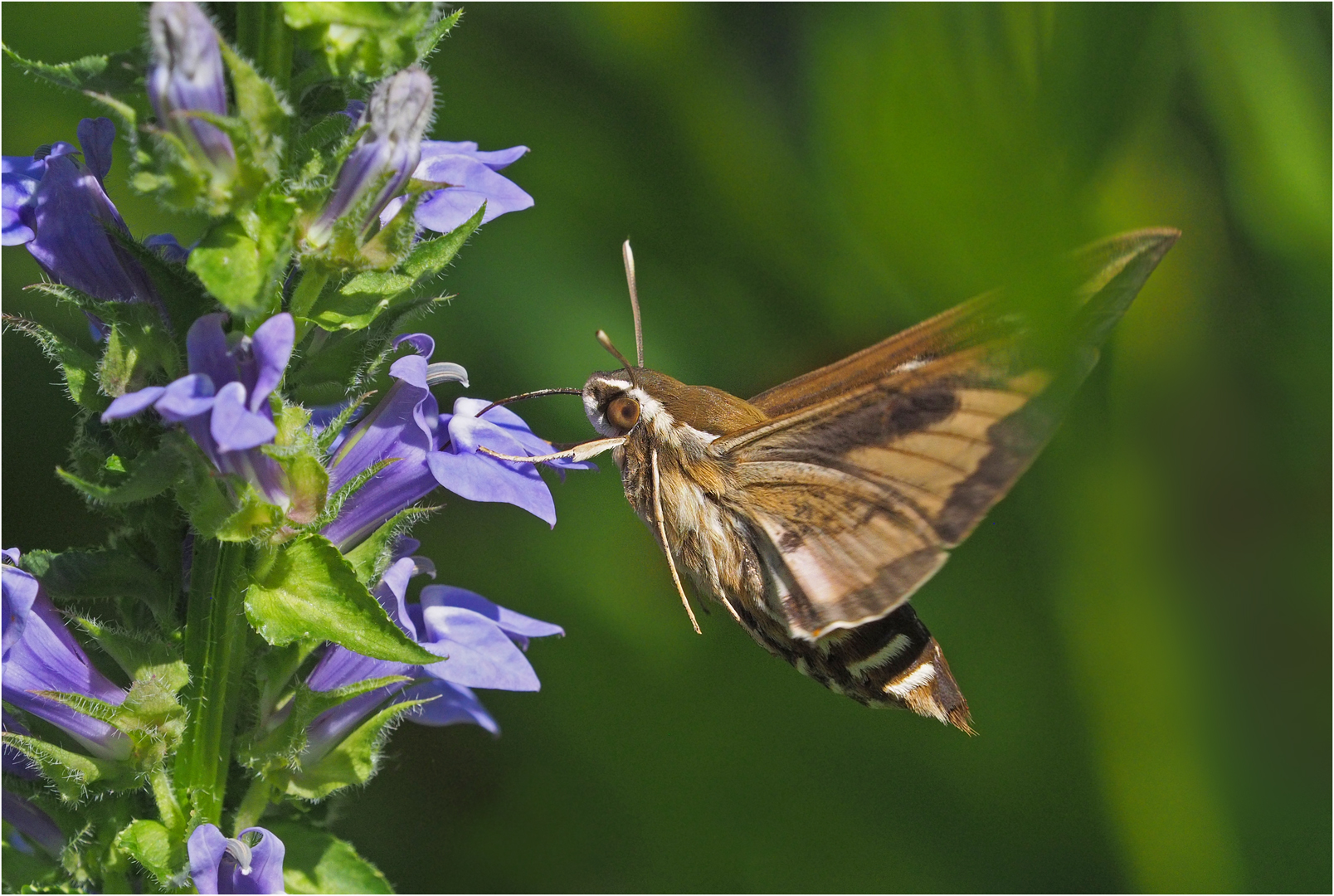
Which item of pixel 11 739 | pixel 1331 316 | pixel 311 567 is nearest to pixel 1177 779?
pixel 1331 316

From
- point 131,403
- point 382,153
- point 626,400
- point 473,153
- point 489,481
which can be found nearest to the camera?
point 131,403

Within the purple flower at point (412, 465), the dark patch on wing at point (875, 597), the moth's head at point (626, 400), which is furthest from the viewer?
the moth's head at point (626, 400)

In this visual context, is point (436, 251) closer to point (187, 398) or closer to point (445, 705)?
point (187, 398)

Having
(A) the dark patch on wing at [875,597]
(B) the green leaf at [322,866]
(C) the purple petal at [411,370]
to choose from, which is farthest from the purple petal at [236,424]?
(A) the dark patch on wing at [875,597]

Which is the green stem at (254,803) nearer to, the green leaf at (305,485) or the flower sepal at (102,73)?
the green leaf at (305,485)

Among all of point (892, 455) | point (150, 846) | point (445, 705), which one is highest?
point (892, 455)

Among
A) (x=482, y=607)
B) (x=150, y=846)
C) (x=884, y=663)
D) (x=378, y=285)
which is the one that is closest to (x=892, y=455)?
(x=884, y=663)
